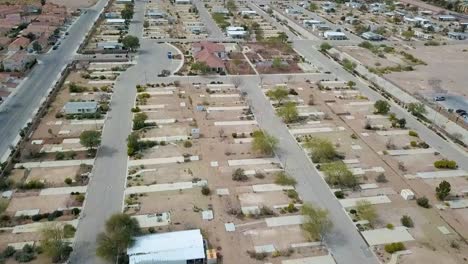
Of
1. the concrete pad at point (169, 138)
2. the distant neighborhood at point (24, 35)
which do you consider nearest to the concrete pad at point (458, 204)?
the concrete pad at point (169, 138)

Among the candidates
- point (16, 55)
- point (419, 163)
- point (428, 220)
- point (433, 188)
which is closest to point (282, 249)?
point (428, 220)

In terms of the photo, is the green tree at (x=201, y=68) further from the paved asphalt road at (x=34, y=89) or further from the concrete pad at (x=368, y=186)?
the concrete pad at (x=368, y=186)

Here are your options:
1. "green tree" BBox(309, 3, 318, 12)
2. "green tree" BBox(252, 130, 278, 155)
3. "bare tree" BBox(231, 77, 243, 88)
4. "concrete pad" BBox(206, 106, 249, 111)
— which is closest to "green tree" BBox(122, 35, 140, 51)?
"bare tree" BBox(231, 77, 243, 88)

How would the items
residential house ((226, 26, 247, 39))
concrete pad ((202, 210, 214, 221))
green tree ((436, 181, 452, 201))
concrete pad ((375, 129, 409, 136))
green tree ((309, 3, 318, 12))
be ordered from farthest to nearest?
1. green tree ((309, 3, 318, 12))
2. residential house ((226, 26, 247, 39))
3. concrete pad ((375, 129, 409, 136))
4. green tree ((436, 181, 452, 201))
5. concrete pad ((202, 210, 214, 221))

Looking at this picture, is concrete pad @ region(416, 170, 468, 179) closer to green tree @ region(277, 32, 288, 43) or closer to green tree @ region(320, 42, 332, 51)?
green tree @ region(320, 42, 332, 51)

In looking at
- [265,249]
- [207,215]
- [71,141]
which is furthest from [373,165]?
[71,141]

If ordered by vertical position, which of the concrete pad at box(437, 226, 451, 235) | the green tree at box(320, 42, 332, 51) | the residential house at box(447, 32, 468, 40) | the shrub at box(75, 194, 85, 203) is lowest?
the shrub at box(75, 194, 85, 203)

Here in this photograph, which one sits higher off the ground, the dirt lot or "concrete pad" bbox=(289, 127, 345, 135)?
the dirt lot
